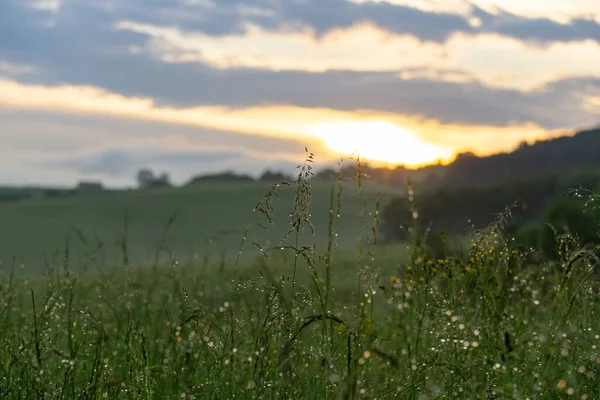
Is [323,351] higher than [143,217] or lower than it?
higher

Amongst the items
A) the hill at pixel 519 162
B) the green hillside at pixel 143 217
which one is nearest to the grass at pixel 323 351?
the green hillside at pixel 143 217

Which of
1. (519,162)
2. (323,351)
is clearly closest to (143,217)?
(519,162)

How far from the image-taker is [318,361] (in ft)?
11.3

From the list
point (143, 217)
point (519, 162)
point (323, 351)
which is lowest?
point (143, 217)

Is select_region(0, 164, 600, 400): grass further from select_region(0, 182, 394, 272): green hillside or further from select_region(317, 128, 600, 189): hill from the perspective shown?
select_region(317, 128, 600, 189): hill

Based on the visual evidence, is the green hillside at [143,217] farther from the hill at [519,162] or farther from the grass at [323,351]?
the grass at [323,351]

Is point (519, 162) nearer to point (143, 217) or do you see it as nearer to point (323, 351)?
point (143, 217)

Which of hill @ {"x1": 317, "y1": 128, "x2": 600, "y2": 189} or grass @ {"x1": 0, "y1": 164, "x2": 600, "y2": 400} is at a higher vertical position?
hill @ {"x1": 317, "y1": 128, "x2": 600, "y2": 189}

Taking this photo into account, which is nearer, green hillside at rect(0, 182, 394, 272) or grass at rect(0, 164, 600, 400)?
grass at rect(0, 164, 600, 400)

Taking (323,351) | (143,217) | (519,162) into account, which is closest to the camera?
(323,351)

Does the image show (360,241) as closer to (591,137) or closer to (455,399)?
(455,399)

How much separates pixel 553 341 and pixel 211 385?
4.94ft

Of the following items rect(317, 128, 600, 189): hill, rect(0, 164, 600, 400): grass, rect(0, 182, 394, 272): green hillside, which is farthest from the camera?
rect(317, 128, 600, 189): hill

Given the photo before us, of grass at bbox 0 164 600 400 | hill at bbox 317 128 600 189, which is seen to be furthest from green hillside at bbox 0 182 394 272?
grass at bbox 0 164 600 400
